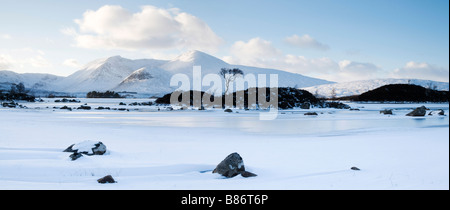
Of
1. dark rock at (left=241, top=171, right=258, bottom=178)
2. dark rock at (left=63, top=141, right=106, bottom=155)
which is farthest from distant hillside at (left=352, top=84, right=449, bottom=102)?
dark rock at (left=63, top=141, right=106, bottom=155)

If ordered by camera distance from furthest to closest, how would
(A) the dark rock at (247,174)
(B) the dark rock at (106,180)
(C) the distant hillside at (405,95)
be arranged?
(C) the distant hillside at (405,95)
(A) the dark rock at (247,174)
(B) the dark rock at (106,180)

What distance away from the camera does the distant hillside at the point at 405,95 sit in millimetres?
91000

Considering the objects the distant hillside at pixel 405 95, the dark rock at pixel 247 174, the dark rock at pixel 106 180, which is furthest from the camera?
the distant hillside at pixel 405 95

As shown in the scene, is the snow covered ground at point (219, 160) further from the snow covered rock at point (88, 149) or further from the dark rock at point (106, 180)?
the snow covered rock at point (88, 149)

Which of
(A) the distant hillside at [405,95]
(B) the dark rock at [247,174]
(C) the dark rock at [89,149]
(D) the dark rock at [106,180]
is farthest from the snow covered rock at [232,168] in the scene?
(A) the distant hillside at [405,95]

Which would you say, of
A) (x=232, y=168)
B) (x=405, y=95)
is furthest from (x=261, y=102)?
(x=405, y=95)

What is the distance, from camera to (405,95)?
307ft

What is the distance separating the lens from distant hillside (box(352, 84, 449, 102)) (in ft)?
299

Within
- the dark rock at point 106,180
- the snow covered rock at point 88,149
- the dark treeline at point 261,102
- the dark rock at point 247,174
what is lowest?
the dark rock at point 247,174

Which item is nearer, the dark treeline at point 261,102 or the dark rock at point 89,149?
the dark rock at point 89,149

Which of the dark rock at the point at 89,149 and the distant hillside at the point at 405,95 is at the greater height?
the distant hillside at the point at 405,95

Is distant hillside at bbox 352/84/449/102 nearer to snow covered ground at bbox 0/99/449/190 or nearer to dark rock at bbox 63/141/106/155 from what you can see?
snow covered ground at bbox 0/99/449/190

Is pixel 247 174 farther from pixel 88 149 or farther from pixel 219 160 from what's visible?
pixel 88 149
